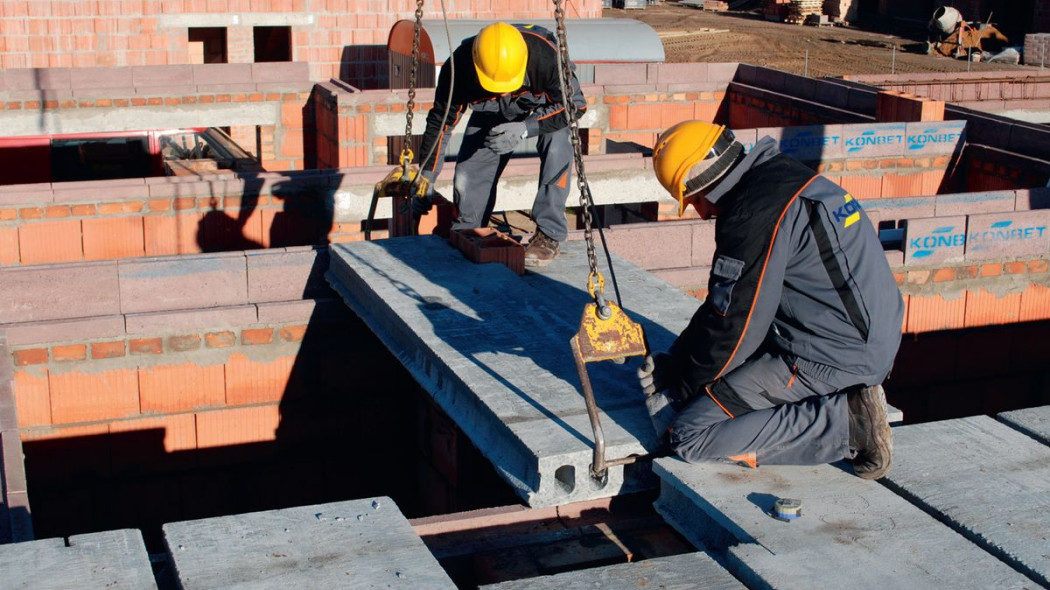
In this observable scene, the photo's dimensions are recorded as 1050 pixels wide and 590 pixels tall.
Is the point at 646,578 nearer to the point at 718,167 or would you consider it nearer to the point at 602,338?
the point at 602,338

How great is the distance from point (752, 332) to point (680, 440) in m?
0.54

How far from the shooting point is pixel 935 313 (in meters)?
8.74

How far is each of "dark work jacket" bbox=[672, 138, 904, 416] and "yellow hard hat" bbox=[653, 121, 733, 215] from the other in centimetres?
12

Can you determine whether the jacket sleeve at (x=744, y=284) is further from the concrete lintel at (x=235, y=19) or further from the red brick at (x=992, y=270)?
the concrete lintel at (x=235, y=19)

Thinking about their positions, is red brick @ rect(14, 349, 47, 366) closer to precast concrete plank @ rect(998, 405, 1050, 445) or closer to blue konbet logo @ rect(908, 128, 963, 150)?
precast concrete plank @ rect(998, 405, 1050, 445)

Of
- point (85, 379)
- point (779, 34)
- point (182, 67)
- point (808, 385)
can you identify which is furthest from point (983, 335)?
point (779, 34)

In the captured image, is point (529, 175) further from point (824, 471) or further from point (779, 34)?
point (779, 34)

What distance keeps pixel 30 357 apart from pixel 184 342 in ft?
2.90

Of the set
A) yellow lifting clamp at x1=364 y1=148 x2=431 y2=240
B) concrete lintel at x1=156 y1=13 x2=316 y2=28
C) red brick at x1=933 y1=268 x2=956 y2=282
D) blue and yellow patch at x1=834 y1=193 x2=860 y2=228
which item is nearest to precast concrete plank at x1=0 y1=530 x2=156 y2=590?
blue and yellow patch at x1=834 y1=193 x2=860 y2=228

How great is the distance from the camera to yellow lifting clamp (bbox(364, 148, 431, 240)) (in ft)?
25.5

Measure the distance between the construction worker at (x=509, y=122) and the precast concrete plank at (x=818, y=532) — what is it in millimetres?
3010

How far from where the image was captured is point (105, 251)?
384 inches

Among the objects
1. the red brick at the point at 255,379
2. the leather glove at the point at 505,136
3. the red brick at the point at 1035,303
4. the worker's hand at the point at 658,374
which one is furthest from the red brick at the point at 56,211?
the red brick at the point at 1035,303

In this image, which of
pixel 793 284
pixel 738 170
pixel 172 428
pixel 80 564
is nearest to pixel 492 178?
pixel 172 428
